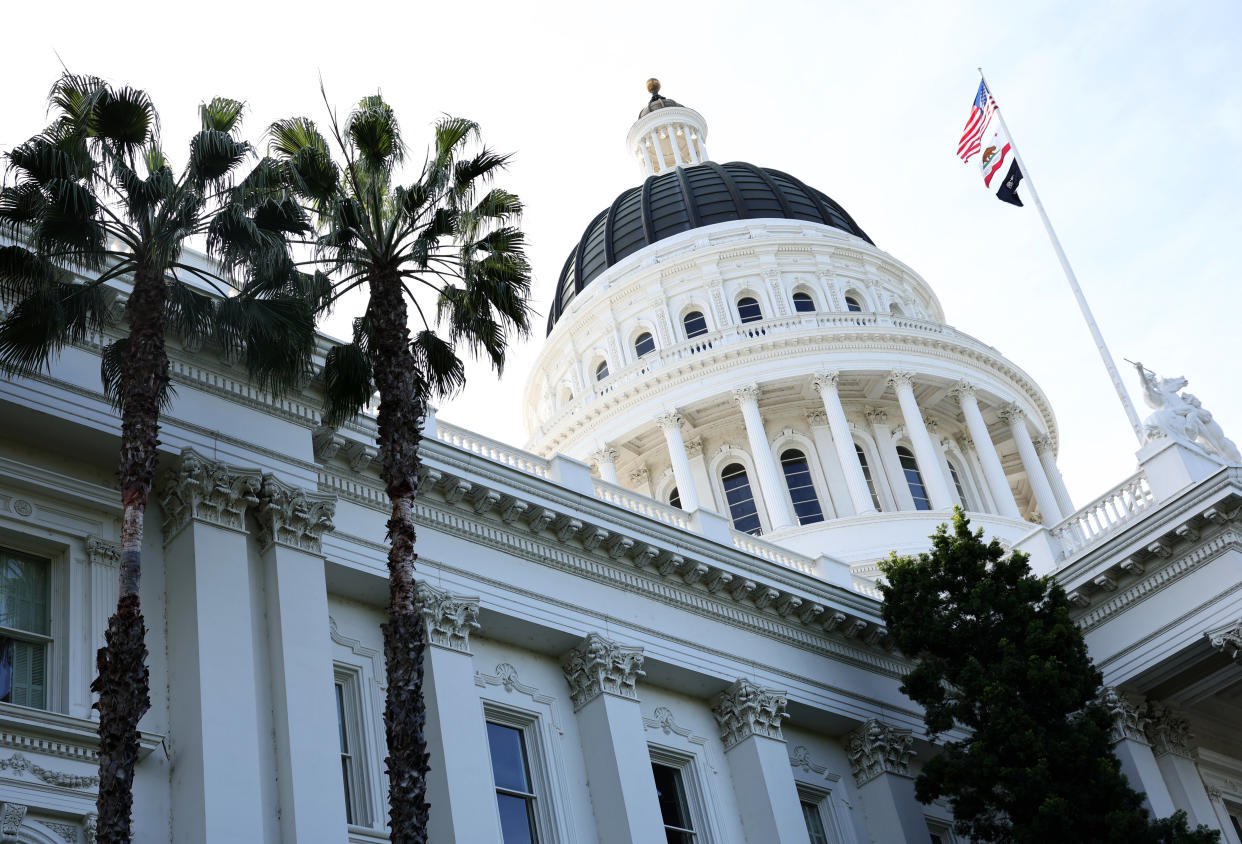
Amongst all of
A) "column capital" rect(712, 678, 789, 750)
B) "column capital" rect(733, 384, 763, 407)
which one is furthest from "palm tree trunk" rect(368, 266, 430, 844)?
"column capital" rect(733, 384, 763, 407)

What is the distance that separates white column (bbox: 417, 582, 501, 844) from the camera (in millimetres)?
19266

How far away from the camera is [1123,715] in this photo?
27.8 m

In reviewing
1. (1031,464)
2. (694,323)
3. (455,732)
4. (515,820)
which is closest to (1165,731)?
(515,820)

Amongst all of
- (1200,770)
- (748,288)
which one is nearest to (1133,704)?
(1200,770)

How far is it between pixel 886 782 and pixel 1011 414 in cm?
2874

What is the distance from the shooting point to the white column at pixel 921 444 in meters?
47.4

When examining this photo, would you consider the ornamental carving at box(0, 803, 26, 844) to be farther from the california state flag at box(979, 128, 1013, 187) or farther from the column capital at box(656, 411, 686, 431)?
the column capital at box(656, 411, 686, 431)

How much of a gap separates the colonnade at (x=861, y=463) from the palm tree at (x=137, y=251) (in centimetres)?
2878

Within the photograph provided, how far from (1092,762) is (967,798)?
2.10 metres

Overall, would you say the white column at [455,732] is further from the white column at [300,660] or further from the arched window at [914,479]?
the arched window at [914,479]

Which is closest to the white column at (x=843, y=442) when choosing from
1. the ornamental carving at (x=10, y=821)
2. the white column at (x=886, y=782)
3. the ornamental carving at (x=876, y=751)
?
the ornamental carving at (x=876, y=751)

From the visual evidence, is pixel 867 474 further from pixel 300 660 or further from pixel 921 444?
pixel 300 660

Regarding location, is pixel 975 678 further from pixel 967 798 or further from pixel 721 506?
pixel 721 506

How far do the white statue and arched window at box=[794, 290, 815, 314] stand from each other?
79.1ft
